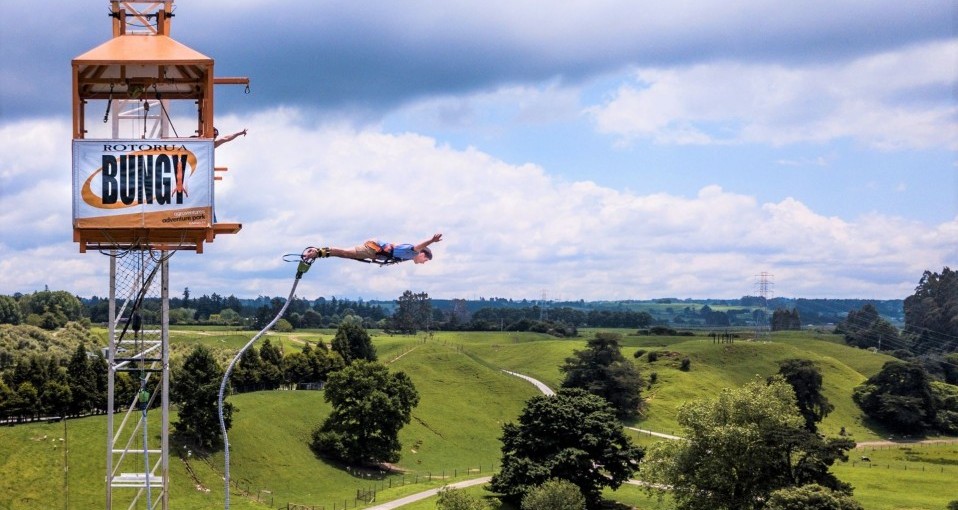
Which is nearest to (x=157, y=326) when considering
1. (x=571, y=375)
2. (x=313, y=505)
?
(x=313, y=505)

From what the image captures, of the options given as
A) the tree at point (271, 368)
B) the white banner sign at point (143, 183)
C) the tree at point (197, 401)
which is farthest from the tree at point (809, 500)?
the tree at point (271, 368)

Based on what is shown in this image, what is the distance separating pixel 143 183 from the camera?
87.3 ft

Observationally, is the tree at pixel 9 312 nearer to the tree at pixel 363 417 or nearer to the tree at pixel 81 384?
the tree at pixel 81 384

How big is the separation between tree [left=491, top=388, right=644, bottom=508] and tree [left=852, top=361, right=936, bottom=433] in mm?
73163

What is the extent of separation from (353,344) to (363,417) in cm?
3681

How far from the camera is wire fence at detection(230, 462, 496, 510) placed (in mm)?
76312

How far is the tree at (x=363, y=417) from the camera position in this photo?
9444 cm

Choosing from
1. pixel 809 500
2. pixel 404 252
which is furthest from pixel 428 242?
pixel 809 500

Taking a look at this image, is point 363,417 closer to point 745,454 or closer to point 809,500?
point 745,454

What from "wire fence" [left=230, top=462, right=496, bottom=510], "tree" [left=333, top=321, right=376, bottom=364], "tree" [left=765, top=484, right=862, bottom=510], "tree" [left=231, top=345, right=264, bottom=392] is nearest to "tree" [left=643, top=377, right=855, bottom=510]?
"tree" [left=765, top=484, right=862, bottom=510]

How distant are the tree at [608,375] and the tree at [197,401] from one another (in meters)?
51.8

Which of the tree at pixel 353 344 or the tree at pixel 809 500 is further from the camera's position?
the tree at pixel 353 344

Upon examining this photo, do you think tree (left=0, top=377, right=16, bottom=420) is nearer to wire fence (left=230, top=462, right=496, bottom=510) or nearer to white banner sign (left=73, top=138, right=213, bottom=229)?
wire fence (left=230, top=462, right=496, bottom=510)

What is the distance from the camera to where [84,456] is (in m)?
79.1
